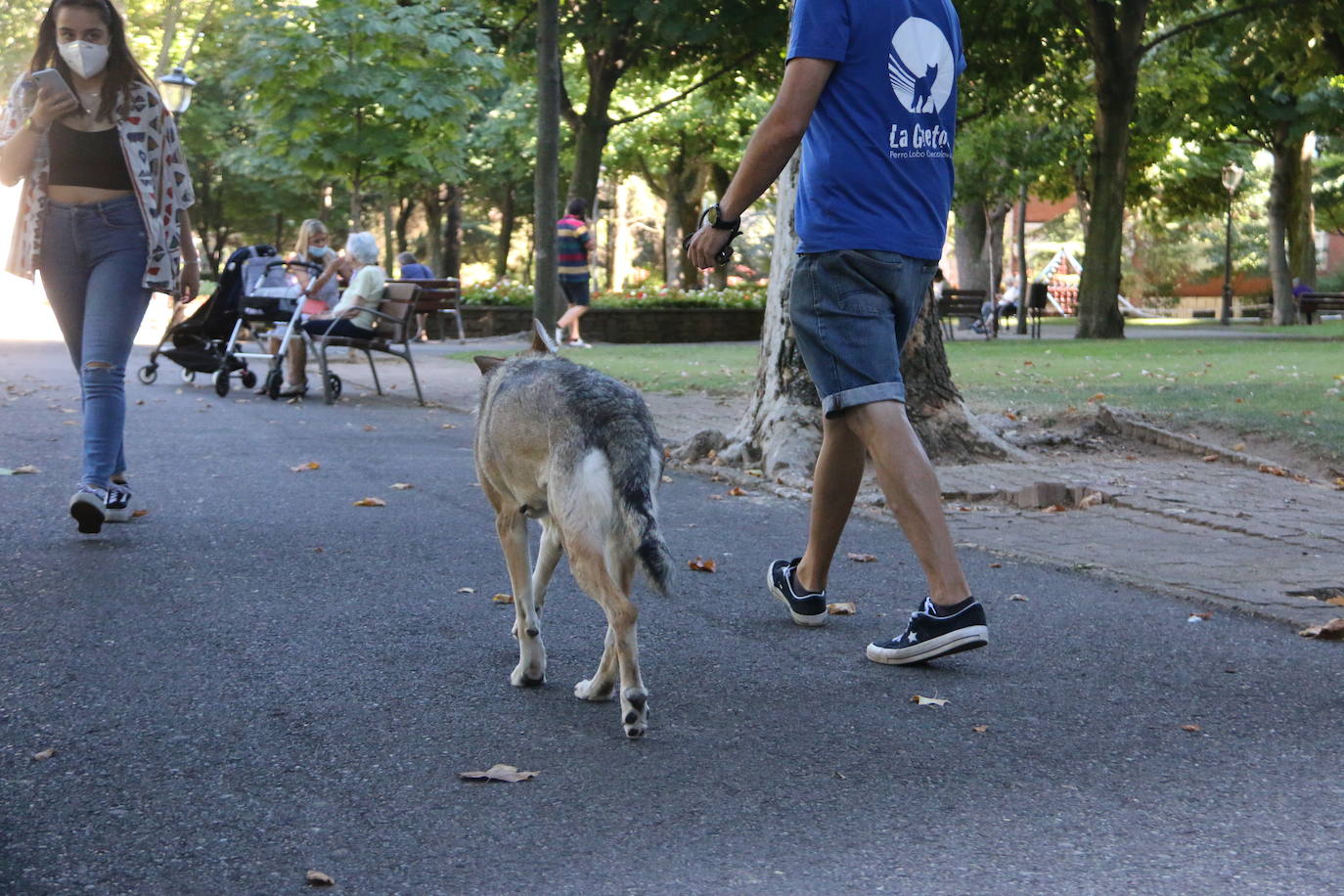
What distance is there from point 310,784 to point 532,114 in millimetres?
40517

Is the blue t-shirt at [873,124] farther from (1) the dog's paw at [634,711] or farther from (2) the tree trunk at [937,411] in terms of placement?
(2) the tree trunk at [937,411]

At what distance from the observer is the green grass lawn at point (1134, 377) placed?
10.9 meters

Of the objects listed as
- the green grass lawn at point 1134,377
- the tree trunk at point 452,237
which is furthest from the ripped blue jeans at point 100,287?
the tree trunk at point 452,237

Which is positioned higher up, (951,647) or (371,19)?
(371,19)

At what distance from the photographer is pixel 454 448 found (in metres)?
10.3

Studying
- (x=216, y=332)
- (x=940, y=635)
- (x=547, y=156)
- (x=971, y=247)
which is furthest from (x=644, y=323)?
(x=940, y=635)

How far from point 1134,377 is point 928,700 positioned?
480 inches

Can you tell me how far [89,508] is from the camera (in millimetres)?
6219

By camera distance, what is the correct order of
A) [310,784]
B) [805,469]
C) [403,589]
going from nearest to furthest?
[310,784]
[403,589]
[805,469]

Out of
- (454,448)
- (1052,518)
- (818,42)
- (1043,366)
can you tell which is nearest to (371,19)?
(1043,366)

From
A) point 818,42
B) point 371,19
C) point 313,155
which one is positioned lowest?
point 818,42

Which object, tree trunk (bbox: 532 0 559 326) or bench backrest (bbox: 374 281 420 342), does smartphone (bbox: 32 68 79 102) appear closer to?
bench backrest (bbox: 374 281 420 342)

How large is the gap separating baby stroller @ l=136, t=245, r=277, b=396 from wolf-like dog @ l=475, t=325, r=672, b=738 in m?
11.1

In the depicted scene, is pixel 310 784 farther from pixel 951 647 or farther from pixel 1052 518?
pixel 1052 518
